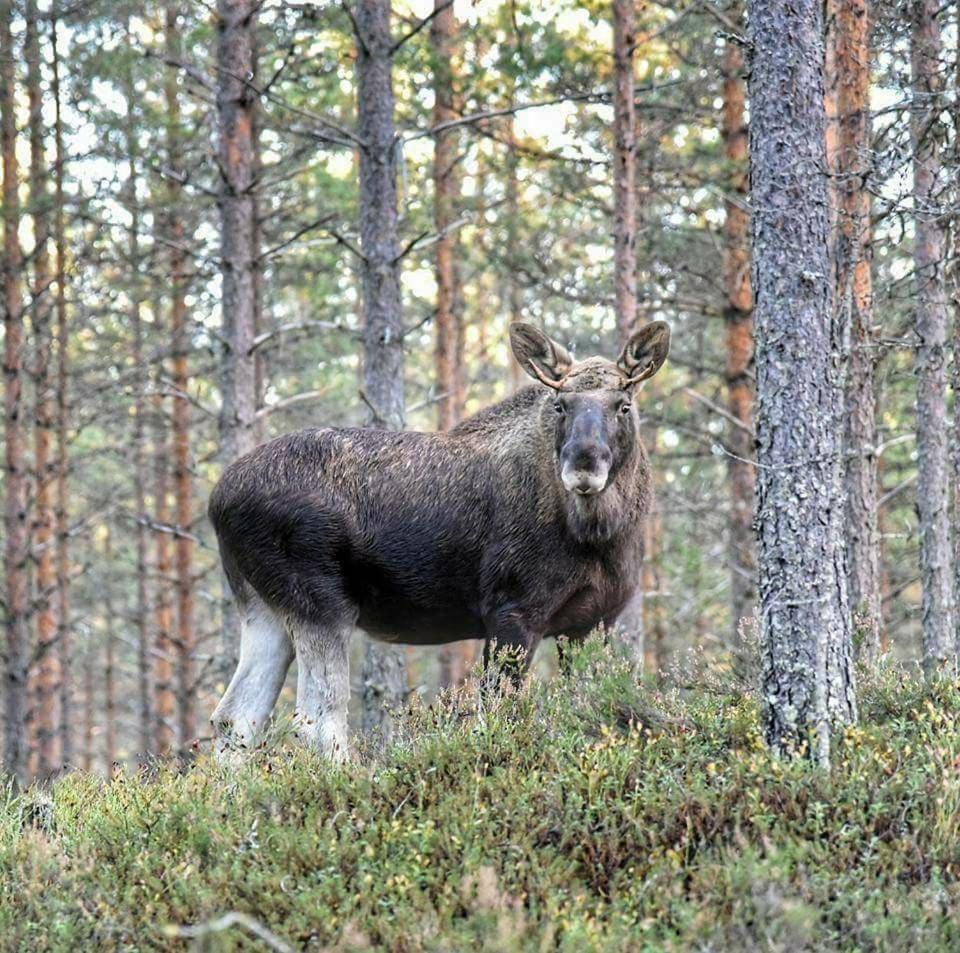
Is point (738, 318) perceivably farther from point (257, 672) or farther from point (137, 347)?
point (137, 347)

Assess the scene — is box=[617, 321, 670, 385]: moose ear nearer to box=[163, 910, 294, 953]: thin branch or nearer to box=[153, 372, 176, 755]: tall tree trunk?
box=[163, 910, 294, 953]: thin branch

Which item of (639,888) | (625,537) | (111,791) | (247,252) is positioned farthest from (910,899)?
(247,252)

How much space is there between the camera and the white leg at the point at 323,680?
25.9 feet

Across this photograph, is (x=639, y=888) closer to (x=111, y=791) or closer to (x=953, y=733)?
(x=953, y=733)

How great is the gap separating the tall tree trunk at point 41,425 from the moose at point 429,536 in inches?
340

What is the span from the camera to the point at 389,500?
835 cm

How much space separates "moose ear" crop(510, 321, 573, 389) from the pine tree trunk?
4.53 metres

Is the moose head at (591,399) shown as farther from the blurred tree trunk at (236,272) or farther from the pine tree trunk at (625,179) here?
the blurred tree trunk at (236,272)

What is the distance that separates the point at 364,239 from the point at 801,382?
6733 mm

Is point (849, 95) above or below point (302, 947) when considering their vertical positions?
above

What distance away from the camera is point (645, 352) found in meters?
8.12

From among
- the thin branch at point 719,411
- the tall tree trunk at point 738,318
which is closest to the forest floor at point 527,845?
the thin branch at point 719,411

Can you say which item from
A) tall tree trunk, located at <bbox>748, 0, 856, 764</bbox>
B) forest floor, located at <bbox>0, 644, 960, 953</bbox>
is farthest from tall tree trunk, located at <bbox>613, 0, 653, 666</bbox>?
forest floor, located at <bbox>0, 644, 960, 953</bbox>

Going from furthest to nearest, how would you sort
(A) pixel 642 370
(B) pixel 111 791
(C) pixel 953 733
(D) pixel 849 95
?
(D) pixel 849 95, (A) pixel 642 370, (B) pixel 111 791, (C) pixel 953 733
